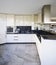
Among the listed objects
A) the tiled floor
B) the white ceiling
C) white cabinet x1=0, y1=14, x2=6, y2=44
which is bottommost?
the tiled floor

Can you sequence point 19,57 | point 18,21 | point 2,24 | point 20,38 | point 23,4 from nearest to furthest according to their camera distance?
1. point 23,4
2. point 19,57
3. point 2,24
4. point 20,38
5. point 18,21

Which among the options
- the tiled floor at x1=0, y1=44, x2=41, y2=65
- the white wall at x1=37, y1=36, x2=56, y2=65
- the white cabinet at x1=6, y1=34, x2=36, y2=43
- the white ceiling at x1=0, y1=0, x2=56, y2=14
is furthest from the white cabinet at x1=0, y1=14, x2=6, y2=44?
the white wall at x1=37, y1=36, x2=56, y2=65

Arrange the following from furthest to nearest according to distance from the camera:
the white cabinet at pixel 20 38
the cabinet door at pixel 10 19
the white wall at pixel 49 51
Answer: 1. the cabinet door at pixel 10 19
2. the white cabinet at pixel 20 38
3. the white wall at pixel 49 51

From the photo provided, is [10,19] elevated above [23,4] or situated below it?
below

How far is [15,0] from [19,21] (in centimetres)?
550

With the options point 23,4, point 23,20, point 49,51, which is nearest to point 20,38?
point 23,20

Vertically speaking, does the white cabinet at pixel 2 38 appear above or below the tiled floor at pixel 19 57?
above

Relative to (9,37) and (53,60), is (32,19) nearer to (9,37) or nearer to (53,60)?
(9,37)

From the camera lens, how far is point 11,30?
30.6 feet

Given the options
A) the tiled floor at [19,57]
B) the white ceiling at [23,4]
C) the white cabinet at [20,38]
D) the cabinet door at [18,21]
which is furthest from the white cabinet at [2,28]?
the white ceiling at [23,4]

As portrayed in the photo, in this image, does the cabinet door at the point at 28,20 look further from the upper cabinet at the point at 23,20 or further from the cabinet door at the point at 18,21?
the cabinet door at the point at 18,21

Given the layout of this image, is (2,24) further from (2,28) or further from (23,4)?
(23,4)

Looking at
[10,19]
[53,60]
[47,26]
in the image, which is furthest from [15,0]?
[10,19]

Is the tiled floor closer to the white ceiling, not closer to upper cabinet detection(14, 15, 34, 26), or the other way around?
the white ceiling
